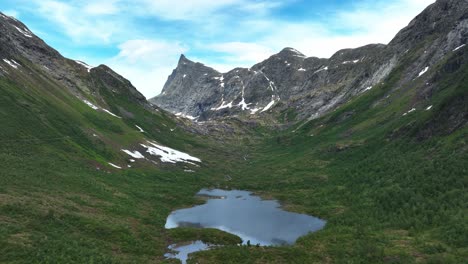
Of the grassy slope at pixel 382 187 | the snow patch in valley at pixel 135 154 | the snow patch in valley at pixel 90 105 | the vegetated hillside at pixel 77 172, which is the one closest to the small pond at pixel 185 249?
the vegetated hillside at pixel 77 172

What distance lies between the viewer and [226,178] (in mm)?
130375

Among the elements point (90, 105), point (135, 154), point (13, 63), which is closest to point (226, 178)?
point (135, 154)

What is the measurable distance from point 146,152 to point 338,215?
78.1 metres

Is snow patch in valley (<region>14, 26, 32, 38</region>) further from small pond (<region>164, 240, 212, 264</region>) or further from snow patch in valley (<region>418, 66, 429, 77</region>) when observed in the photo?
snow patch in valley (<region>418, 66, 429, 77</region>)

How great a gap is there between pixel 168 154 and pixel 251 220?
70.0 meters

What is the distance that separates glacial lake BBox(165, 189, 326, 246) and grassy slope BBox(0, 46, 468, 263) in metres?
3.80

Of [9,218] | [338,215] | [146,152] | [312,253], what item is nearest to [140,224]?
[9,218]

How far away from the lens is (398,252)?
1843 inches

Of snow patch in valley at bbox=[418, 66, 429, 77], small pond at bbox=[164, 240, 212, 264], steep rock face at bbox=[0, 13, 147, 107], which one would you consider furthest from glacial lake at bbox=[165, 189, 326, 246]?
snow patch in valley at bbox=[418, 66, 429, 77]

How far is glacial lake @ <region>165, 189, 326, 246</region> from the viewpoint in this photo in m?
64.2

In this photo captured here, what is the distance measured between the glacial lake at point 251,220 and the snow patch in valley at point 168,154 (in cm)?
4274

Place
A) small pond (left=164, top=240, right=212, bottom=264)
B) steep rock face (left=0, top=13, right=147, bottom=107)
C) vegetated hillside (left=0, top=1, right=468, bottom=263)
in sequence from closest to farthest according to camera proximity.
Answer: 1. vegetated hillside (left=0, top=1, right=468, bottom=263)
2. small pond (left=164, top=240, right=212, bottom=264)
3. steep rock face (left=0, top=13, right=147, bottom=107)

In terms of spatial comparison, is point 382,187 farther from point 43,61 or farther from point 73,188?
point 43,61

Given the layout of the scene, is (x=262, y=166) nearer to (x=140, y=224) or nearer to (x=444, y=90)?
(x=444, y=90)
